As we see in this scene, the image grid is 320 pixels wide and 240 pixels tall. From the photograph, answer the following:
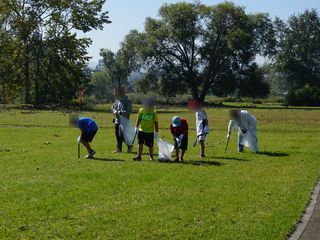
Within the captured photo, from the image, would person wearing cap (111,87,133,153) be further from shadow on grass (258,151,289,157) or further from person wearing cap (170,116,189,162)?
shadow on grass (258,151,289,157)

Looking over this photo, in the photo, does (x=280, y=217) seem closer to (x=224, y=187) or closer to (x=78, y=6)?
(x=224, y=187)

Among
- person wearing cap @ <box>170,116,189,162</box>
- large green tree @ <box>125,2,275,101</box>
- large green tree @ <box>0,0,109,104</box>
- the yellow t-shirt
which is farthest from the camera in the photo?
large green tree @ <box>125,2,275,101</box>

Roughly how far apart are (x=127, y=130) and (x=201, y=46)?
64307 mm

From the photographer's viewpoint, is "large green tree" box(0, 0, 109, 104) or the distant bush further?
the distant bush

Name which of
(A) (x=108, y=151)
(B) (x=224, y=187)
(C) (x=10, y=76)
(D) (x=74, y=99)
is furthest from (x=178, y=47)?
(B) (x=224, y=187)

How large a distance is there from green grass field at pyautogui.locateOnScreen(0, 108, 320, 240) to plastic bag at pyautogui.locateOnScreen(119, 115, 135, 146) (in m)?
1.02

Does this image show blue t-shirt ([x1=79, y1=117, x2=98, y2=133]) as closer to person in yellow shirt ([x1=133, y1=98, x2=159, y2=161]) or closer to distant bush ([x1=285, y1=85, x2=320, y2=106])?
person in yellow shirt ([x1=133, y1=98, x2=159, y2=161])

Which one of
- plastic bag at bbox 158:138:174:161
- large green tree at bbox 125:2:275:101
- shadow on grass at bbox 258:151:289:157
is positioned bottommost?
shadow on grass at bbox 258:151:289:157

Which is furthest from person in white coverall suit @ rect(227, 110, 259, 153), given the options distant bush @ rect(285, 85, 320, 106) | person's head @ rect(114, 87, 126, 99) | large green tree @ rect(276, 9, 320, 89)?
large green tree @ rect(276, 9, 320, 89)

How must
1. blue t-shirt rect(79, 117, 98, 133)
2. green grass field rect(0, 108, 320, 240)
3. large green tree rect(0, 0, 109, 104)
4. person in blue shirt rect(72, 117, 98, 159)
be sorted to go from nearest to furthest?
green grass field rect(0, 108, 320, 240)
person in blue shirt rect(72, 117, 98, 159)
blue t-shirt rect(79, 117, 98, 133)
large green tree rect(0, 0, 109, 104)

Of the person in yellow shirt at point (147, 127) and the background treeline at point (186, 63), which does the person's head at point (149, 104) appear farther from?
the background treeline at point (186, 63)

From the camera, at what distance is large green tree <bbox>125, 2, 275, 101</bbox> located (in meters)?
78.1

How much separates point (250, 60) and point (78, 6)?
94.1ft

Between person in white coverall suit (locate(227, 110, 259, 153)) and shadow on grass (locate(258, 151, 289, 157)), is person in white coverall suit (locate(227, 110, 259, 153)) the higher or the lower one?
the higher one
